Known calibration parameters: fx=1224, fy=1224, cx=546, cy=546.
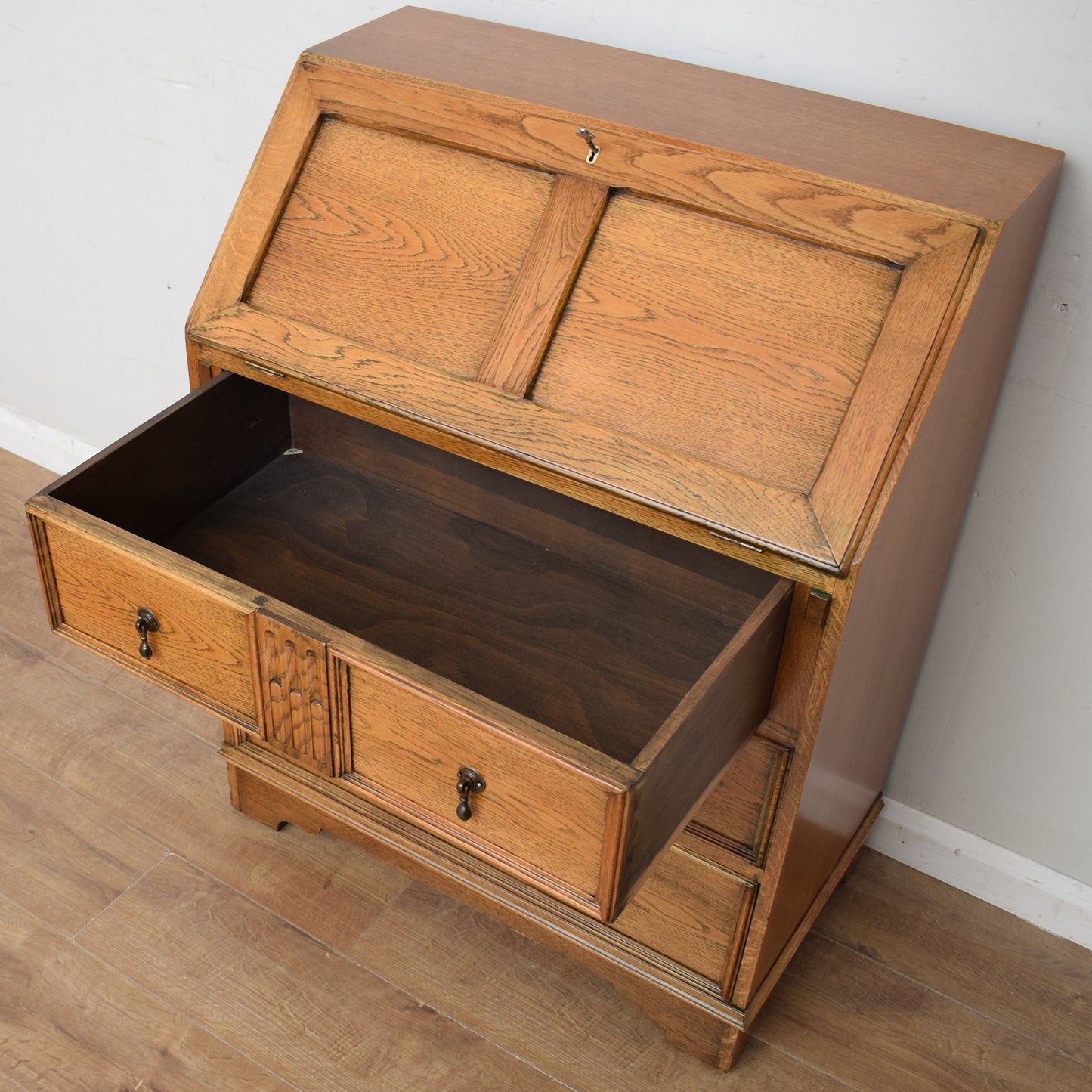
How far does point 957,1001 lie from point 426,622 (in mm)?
936

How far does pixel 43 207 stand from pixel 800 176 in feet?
5.24

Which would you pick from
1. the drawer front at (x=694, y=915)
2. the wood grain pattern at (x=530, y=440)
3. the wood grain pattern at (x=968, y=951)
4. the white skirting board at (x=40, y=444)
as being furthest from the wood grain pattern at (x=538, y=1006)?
the white skirting board at (x=40, y=444)

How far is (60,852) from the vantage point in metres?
1.80

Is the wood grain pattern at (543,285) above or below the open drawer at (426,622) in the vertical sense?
above

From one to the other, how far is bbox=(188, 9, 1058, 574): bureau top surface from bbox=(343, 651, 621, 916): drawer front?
0.26 m

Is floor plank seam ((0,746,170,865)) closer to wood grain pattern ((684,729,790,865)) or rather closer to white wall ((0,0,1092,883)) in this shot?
white wall ((0,0,1092,883))

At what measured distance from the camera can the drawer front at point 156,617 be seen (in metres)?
1.21

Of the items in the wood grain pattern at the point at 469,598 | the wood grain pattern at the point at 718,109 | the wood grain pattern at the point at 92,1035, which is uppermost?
the wood grain pattern at the point at 718,109

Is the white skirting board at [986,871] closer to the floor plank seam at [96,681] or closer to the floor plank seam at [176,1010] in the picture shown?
the floor plank seam at [176,1010]

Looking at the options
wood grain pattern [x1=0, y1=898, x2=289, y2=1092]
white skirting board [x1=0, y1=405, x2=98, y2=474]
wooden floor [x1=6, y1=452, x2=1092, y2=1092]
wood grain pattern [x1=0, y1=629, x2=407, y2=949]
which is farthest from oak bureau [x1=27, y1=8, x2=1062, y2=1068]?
white skirting board [x1=0, y1=405, x2=98, y2=474]

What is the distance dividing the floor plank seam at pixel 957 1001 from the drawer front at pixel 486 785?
80 centimetres

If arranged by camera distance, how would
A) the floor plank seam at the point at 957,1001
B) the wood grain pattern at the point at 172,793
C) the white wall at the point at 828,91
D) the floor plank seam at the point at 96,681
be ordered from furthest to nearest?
the floor plank seam at the point at 96,681
the wood grain pattern at the point at 172,793
the floor plank seam at the point at 957,1001
the white wall at the point at 828,91

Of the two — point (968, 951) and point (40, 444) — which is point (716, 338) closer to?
point (968, 951)

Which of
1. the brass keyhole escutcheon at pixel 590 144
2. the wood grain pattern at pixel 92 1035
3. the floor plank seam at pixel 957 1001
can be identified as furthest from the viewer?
the floor plank seam at pixel 957 1001
